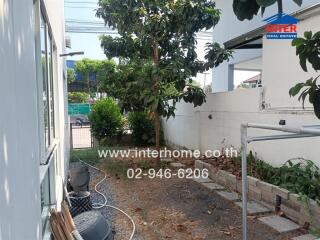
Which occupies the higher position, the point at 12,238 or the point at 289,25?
the point at 289,25

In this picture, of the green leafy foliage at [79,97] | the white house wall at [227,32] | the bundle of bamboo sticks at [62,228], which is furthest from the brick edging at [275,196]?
the green leafy foliage at [79,97]

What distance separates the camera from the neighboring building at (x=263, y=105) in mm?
4574

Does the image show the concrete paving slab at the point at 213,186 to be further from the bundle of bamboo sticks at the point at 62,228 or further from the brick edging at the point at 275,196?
the bundle of bamboo sticks at the point at 62,228

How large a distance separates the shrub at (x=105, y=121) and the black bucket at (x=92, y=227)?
25.3 feet

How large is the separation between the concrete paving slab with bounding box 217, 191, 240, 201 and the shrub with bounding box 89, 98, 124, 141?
20.0 feet

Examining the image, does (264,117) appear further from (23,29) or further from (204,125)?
(23,29)

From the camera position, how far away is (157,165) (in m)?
7.18

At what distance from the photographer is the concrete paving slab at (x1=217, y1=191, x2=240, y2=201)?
4.88 m

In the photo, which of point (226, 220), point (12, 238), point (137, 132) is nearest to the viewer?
point (12, 238)

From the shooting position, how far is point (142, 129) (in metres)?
10.7

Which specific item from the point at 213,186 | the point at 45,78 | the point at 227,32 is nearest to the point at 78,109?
the point at 227,32

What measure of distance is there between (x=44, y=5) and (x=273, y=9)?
5.74 m

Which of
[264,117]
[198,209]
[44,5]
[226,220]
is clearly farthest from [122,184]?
[44,5]

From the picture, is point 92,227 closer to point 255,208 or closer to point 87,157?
point 255,208
